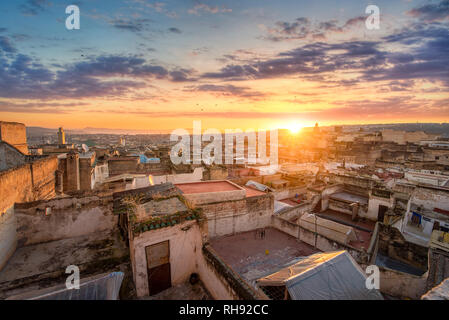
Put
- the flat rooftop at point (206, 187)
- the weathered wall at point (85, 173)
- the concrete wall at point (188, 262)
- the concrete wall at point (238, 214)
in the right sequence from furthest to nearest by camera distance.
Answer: the weathered wall at point (85, 173), the flat rooftop at point (206, 187), the concrete wall at point (238, 214), the concrete wall at point (188, 262)

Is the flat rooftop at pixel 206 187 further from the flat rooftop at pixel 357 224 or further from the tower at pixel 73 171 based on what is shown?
the tower at pixel 73 171

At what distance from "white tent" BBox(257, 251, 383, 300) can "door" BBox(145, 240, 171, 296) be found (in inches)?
102

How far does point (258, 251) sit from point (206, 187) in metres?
4.84

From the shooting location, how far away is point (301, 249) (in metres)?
9.88

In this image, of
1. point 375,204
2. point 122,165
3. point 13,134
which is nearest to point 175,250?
point 375,204

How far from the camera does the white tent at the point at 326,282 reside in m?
4.77

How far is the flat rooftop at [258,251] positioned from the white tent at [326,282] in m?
2.50

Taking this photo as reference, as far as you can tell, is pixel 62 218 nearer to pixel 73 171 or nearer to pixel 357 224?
pixel 73 171

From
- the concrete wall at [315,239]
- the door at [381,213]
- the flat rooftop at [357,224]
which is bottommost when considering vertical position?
the flat rooftop at [357,224]

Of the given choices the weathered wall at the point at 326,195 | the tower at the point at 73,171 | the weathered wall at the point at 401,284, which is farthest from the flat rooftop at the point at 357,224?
the tower at the point at 73,171

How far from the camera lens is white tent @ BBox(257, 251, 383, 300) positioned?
15.7 feet

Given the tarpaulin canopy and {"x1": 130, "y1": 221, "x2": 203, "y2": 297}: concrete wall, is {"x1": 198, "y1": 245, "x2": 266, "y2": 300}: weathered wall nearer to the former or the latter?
{"x1": 130, "y1": 221, "x2": 203, "y2": 297}: concrete wall
